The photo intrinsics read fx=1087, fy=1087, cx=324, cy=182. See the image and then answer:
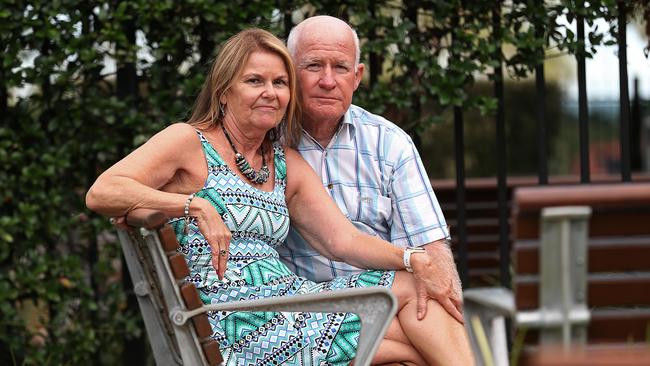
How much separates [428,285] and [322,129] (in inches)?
28.5

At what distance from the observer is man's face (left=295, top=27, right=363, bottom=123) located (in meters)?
3.40

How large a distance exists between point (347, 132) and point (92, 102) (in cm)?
129

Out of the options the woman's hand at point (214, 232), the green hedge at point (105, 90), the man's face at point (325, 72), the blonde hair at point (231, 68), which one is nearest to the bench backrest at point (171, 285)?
the woman's hand at point (214, 232)

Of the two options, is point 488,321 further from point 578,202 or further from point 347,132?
point 347,132

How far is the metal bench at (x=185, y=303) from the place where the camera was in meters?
2.50

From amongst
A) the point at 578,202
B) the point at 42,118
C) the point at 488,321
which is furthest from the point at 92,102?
the point at 578,202

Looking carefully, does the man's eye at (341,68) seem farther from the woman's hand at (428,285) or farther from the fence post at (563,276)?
the fence post at (563,276)

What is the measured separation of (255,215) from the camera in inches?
121

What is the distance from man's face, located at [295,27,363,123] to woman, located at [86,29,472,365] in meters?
0.12

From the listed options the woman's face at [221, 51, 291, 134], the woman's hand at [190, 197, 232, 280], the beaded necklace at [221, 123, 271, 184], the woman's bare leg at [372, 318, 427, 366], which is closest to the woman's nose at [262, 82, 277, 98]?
the woman's face at [221, 51, 291, 134]

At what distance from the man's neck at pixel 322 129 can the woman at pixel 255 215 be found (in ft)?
0.56

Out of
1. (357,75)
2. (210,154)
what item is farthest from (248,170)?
(357,75)

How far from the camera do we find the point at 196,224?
2.98 m

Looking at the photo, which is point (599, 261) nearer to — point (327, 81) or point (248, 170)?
point (248, 170)
